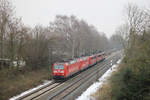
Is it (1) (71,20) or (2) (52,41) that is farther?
(1) (71,20)

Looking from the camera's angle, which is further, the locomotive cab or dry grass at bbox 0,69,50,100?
the locomotive cab

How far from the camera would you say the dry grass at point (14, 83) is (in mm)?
14041

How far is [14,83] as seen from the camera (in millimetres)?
16406

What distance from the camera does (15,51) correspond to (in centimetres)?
1931

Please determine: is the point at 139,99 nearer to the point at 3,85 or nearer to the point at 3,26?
the point at 3,85

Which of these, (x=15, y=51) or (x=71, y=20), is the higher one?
(x=71, y=20)

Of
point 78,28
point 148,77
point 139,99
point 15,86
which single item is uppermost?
point 78,28

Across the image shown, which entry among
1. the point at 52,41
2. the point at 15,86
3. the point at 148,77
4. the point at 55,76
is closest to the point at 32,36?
the point at 52,41

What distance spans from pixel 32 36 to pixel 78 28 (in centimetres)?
2080

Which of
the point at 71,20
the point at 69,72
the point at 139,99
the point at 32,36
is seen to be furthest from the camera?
the point at 71,20

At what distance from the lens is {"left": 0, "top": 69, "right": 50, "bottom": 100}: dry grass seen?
14041mm

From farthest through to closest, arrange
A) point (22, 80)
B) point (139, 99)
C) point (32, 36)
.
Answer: point (32, 36) < point (22, 80) < point (139, 99)

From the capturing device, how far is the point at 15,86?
51.4 ft

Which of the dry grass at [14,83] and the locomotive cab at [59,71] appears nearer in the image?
the dry grass at [14,83]
